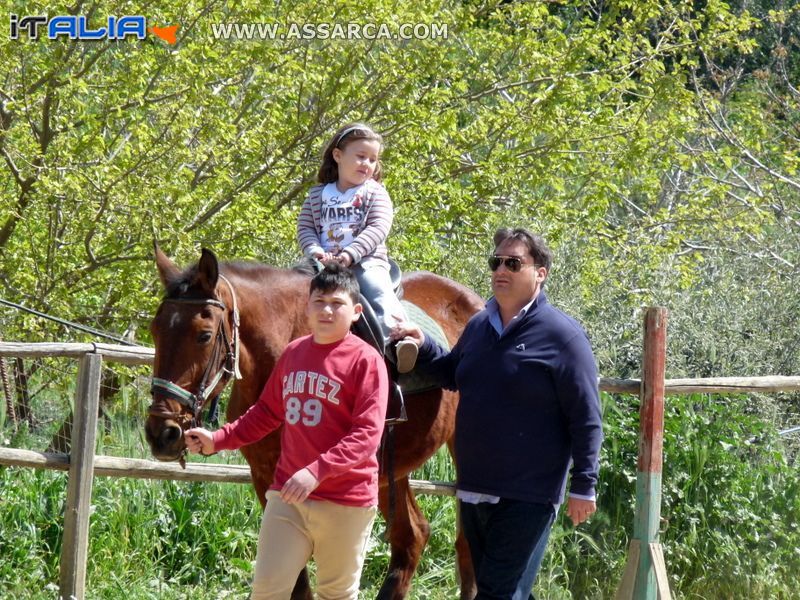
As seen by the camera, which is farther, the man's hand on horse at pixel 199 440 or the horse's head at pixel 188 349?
the horse's head at pixel 188 349

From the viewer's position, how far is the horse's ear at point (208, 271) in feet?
12.5

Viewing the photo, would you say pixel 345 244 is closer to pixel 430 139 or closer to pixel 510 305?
pixel 510 305

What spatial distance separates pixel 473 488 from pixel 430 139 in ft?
16.9

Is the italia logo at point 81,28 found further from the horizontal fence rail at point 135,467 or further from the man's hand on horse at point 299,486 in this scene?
the man's hand on horse at point 299,486

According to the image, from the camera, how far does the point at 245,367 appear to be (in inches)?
160

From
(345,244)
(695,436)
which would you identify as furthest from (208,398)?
(695,436)

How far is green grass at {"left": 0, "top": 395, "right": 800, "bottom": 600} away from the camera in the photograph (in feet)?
17.7

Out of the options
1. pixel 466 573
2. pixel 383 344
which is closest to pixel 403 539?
pixel 466 573

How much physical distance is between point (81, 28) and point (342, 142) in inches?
149

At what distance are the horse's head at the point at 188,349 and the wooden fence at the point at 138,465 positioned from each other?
1.29 m

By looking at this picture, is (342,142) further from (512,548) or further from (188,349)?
(512,548)

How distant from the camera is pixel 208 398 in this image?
3801mm

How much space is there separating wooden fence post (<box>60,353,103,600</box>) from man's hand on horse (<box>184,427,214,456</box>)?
1.56 metres

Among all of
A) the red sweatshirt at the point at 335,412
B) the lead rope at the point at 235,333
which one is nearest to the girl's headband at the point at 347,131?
the lead rope at the point at 235,333
